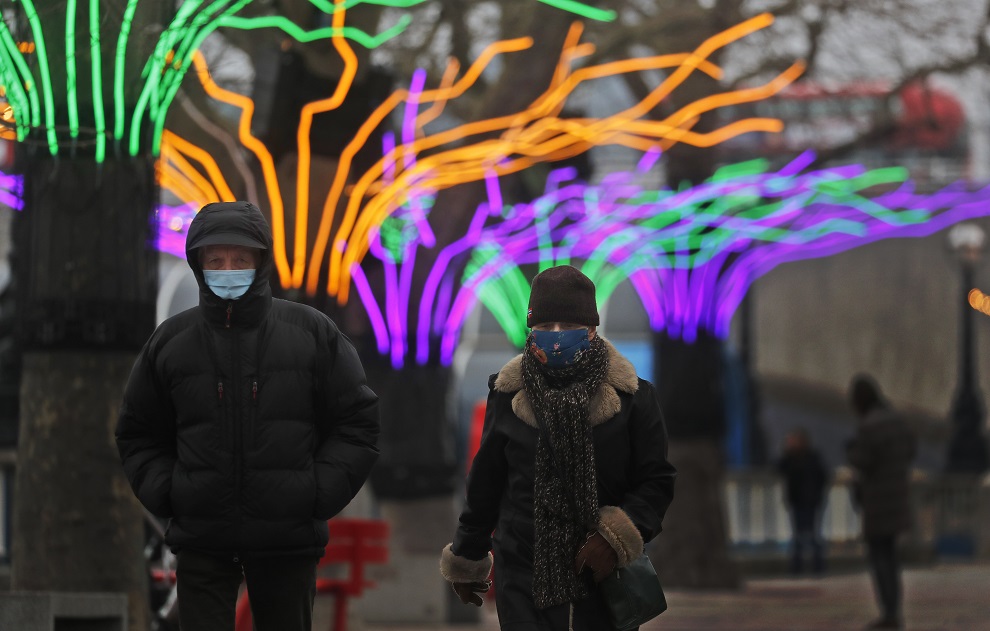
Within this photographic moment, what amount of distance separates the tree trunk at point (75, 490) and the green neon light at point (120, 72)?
3.23 feet

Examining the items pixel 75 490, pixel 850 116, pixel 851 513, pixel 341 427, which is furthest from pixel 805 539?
pixel 341 427

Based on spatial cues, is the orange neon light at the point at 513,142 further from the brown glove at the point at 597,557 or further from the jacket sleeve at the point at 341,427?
the brown glove at the point at 597,557

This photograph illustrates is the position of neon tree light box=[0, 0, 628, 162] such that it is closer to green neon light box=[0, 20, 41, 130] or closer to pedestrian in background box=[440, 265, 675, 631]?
green neon light box=[0, 20, 41, 130]

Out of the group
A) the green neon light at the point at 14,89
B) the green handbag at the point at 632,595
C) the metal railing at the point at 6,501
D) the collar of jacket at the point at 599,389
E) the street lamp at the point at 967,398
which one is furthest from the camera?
the street lamp at the point at 967,398

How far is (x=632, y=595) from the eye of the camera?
5.80m

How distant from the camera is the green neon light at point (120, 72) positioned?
838 centimetres

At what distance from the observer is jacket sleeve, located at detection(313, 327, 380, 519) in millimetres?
5691

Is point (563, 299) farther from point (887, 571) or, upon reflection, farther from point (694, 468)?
point (694, 468)

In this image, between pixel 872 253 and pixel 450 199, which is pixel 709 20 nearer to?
pixel 450 199

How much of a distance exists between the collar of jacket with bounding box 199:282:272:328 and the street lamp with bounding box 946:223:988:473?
2304 centimetres

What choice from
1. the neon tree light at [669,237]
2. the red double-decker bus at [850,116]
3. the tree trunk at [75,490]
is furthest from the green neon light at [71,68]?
the red double-decker bus at [850,116]

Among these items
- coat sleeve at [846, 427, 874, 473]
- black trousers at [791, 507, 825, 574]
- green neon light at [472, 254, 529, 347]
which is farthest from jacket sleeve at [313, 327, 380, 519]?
black trousers at [791, 507, 825, 574]

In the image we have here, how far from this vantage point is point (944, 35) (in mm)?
19266

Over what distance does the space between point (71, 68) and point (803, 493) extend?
16.6m
